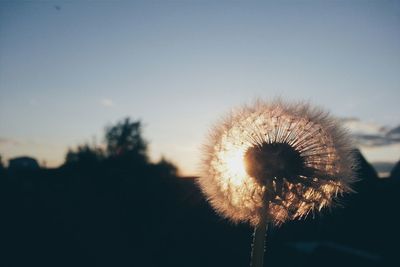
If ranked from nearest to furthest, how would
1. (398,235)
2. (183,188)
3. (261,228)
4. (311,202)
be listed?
(261,228), (311,202), (398,235), (183,188)

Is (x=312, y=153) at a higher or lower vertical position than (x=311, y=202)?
higher

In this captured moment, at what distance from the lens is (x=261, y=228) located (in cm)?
281

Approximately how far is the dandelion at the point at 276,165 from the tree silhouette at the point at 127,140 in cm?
5896

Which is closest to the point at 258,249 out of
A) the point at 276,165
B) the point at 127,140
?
the point at 276,165

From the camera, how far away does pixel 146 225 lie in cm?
1155

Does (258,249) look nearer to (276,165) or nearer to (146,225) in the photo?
(276,165)

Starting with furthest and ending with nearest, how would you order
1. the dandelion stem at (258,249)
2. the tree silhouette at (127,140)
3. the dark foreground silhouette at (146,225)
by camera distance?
the tree silhouette at (127,140), the dark foreground silhouette at (146,225), the dandelion stem at (258,249)

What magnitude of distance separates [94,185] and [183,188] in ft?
11.5

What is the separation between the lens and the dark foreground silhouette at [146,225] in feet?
35.5

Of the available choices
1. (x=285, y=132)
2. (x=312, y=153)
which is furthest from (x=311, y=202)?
(x=285, y=132)

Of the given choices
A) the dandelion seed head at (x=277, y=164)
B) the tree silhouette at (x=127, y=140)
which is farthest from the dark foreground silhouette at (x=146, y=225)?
the tree silhouette at (x=127, y=140)

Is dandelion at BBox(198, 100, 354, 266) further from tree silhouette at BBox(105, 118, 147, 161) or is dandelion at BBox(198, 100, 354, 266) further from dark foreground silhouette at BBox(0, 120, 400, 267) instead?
tree silhouette at BBox(105, 118, 147, 161)

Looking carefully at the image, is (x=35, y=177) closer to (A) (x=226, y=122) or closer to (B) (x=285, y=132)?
(A) (x=226, y=122)

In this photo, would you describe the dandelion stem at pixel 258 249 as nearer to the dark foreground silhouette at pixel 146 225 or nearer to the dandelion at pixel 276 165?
the dandelion at pixel 276 165
